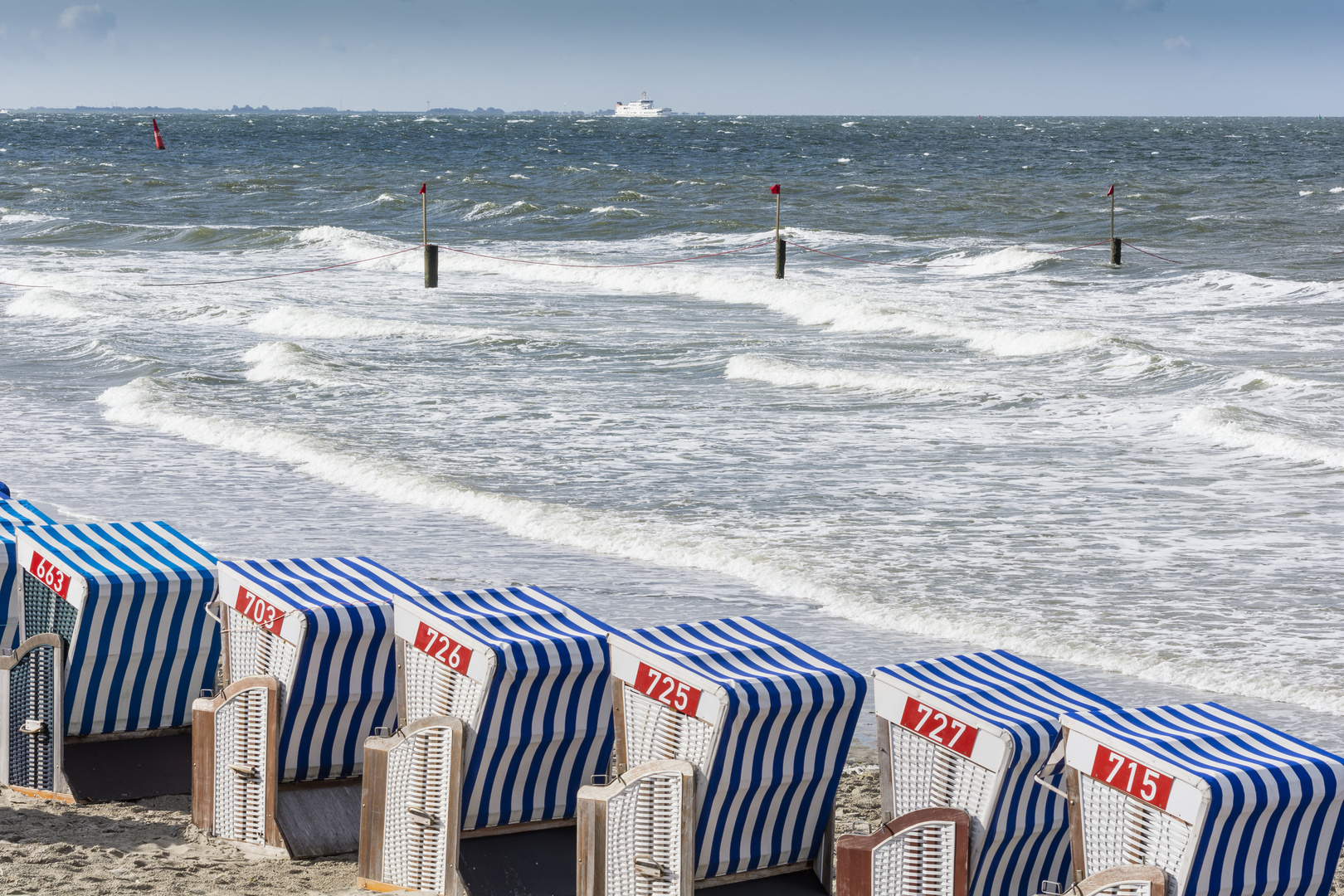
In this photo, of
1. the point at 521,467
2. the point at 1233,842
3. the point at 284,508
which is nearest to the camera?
the point at 1233,842

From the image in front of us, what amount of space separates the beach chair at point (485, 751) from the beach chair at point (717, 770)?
0.25 meters

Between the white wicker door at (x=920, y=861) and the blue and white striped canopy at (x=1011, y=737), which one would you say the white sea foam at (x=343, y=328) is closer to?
the blue and white striped canopy at (x=1011, y=737)

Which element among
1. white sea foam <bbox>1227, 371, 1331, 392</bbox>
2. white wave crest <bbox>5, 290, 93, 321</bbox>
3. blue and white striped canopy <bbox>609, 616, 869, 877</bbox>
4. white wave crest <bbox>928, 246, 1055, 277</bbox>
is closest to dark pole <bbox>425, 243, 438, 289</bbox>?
white wave crest <bbox>5, 290, 93, 321</bbox>

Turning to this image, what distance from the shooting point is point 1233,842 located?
3.87 metres

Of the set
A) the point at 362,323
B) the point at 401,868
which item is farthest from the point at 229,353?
the point at 401,868

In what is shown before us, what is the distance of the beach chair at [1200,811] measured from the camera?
12.6 ft

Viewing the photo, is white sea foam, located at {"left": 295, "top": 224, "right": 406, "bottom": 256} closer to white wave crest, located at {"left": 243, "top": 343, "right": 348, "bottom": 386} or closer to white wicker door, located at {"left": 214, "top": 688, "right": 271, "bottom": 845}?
white wave crest, located at {"left": 243, "top": 343, "right": 348, "bottom": 386}

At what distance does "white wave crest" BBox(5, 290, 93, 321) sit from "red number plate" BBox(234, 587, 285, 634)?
63.8 ft

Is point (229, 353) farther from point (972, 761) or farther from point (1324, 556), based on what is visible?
point (972, 761)

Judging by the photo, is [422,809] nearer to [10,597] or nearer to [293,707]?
[293,707]

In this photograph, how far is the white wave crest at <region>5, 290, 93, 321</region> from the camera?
2359cm

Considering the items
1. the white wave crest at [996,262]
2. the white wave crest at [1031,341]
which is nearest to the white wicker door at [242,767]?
the white wave crest at [1031,341]

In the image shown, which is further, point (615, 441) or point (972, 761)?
point (615, 441)

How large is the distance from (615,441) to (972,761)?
32.6ft
